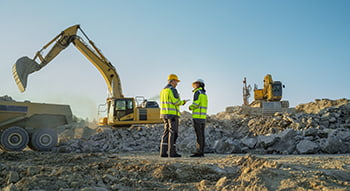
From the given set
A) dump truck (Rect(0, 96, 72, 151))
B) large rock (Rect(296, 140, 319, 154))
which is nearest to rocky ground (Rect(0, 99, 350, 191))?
large rock (Rect(296, 140, 319, 154))

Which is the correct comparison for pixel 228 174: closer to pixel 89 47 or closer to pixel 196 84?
pixel 196 84

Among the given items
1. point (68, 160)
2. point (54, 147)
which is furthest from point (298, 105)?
point (68, 160)

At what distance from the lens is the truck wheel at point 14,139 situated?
1105 centimetres

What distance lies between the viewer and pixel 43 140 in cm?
1180

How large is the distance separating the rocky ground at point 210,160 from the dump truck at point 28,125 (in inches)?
27.9

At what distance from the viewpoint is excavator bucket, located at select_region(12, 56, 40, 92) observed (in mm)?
12440

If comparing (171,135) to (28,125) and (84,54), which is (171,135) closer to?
(28,125)

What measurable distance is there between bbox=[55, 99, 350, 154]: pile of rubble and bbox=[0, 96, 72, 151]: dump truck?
727 millimetres

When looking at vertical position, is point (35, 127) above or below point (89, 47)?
below

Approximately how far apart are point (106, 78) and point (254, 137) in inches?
318

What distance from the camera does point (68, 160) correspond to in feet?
20.7

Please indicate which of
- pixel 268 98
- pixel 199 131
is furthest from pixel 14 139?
pixel 268 98

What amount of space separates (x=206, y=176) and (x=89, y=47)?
12421mm

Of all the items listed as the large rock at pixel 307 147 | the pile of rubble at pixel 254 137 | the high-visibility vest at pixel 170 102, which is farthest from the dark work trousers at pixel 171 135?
the large rock at pixel 307 147
